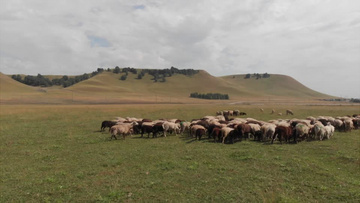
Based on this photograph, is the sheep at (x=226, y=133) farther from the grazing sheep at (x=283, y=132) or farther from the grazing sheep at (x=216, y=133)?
the grazing sheep at (x=283, y=132)

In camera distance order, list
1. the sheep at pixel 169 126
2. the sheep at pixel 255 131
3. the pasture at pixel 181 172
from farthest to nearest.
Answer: the sheep at pixel 169 126 → the sheep at pixel 255 131 → the pasture at pixel 181 172

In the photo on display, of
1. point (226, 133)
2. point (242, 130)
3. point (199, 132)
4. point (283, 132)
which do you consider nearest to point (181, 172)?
point (226, 133)

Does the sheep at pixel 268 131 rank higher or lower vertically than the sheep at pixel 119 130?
higher

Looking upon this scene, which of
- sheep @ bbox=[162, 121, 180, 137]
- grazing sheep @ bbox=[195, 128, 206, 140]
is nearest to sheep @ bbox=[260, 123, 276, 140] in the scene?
grazing sheep @ bbox=[195, 128, 206, 140]

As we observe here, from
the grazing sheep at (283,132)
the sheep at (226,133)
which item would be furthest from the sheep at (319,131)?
the sheep at (226,133)

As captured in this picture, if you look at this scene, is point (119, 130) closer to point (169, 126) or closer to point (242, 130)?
point (169, 126)

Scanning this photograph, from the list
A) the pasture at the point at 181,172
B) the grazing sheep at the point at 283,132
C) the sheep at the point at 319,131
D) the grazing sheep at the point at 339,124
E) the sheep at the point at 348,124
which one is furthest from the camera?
the grazing sheep at the point at 339,124

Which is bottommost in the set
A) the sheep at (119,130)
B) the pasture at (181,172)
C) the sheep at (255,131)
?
the pasture at (181,172)

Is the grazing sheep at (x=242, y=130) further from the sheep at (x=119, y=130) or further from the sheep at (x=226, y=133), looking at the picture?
the sheep at (x=119, y=130)

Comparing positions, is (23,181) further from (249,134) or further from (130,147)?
(249,134)

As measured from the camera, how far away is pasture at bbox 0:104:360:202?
8.03m

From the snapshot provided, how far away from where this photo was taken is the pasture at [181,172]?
8.03m

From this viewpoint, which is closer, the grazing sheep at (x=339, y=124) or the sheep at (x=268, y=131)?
the sheep at (x=268, y=131)

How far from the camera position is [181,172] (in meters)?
10.2
